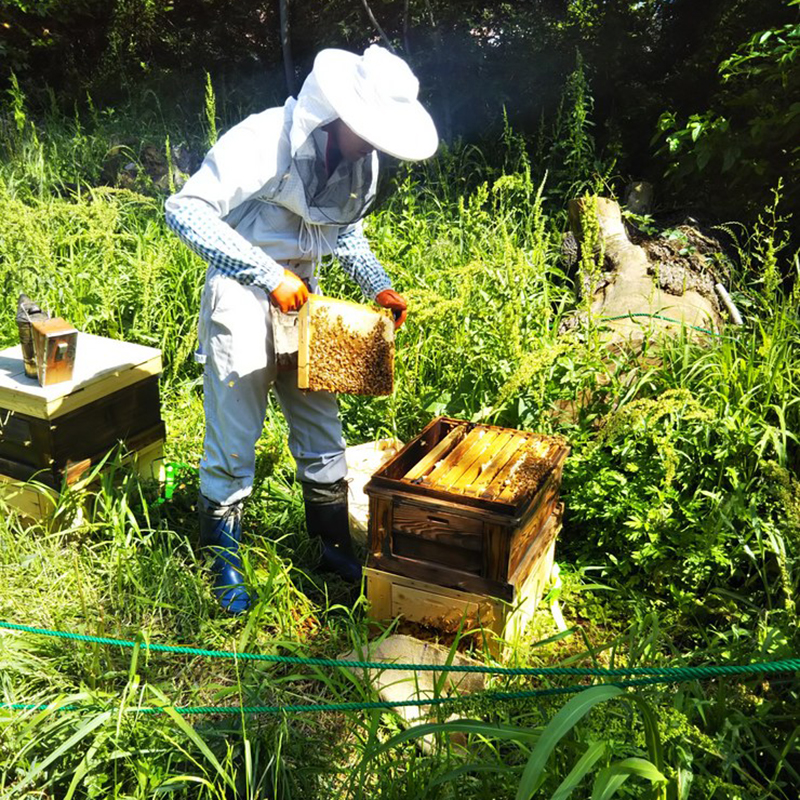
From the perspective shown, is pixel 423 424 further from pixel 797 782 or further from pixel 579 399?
pixel 797 782

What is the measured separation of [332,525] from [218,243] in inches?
46.5

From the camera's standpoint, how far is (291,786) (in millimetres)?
1943

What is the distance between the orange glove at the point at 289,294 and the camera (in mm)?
2420

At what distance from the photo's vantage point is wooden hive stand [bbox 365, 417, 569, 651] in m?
2.30

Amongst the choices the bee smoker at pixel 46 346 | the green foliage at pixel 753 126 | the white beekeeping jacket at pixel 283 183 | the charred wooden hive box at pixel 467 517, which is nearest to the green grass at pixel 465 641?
the charred wooden hive box at pixel 467 517

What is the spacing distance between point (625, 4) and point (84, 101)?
618 cm

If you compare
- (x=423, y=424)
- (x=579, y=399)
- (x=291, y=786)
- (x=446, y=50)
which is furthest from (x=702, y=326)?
(x=446, y=50)

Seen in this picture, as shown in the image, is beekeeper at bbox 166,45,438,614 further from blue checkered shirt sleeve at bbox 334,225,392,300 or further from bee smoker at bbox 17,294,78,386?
bee smoker at bbox 17,294,78,386

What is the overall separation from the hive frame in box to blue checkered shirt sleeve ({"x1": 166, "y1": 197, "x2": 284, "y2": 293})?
38.3 inches

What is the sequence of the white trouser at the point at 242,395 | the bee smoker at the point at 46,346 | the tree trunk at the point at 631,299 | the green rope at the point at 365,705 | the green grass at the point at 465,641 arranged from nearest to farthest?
the green rope at the point at 365,705
the green grass at the point at 465,641
the white trouser at the point at 242,395
the bee smoker at the point at 46,346
the tree trunk at the point at 631,299

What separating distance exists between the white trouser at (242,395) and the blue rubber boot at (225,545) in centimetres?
5

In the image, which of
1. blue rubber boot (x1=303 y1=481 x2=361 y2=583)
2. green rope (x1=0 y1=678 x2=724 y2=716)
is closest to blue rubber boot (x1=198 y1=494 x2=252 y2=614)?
blue rubber boot (x1=303 y1=481 x2=361 y2=583)

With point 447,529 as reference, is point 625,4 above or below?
above

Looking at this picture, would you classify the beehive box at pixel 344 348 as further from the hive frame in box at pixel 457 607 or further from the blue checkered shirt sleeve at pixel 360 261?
the hive frame in box at pixel 457 607
